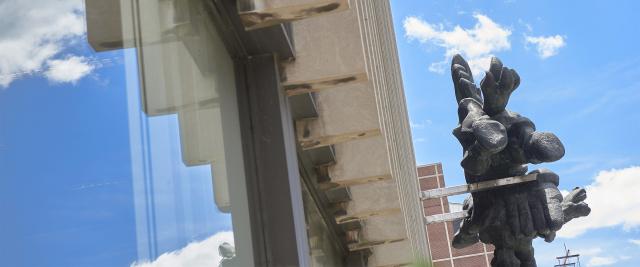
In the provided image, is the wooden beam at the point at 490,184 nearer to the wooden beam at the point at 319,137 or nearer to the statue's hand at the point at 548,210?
the statue's hand at the point at 548,210

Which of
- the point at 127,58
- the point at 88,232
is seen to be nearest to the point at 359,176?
the point at 127,58

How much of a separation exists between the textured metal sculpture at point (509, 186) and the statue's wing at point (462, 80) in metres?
0.06

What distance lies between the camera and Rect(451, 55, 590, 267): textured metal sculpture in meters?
9.00

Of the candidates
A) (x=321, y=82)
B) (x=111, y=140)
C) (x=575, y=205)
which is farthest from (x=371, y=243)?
A: (x=111, y=140)

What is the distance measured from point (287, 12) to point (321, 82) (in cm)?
78

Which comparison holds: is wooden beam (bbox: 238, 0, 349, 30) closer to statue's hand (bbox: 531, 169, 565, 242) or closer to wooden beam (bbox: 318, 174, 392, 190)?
wooden beam (bbox: 318, 174, 392, 190)

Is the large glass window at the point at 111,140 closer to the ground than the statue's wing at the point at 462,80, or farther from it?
closer to the ground

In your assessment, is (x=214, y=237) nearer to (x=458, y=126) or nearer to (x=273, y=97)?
(x=273, y=97)

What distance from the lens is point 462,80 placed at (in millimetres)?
10336

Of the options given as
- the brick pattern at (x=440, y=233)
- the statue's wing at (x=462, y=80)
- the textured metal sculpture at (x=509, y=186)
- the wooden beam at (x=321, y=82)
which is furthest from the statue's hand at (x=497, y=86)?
the brick pattern at (x=440, y=233)

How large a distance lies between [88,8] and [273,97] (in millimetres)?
1621

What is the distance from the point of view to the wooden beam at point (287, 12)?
2.66 m

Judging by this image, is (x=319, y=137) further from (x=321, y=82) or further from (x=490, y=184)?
(x=490, y=184)

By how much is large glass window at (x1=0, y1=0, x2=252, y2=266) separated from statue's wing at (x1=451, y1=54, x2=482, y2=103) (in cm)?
763
